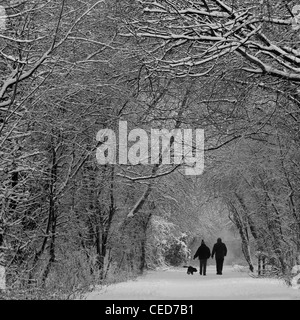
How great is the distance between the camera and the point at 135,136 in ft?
61.1

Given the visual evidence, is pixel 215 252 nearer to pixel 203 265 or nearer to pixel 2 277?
pixel 203 265

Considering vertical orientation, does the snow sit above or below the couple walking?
below

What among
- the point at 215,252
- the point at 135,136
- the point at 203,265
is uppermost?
the point at 135,136

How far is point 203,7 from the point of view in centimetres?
959

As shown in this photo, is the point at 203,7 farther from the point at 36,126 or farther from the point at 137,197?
the point at 137,197

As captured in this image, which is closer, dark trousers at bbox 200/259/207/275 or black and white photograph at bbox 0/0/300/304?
black and white photograph at bbox 0/0/300/304

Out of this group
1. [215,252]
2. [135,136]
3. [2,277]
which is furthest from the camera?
[215,252]

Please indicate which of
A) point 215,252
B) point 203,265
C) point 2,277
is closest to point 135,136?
point 215,252

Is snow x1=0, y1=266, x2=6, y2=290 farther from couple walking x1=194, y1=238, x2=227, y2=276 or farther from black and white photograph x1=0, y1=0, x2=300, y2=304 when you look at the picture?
couple walking x1=194, y1=238, x2=227, y2=276

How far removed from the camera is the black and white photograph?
882 cm

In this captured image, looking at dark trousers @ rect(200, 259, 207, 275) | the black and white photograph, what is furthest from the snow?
dark trousers @ rect(200, 259, 207, 275)

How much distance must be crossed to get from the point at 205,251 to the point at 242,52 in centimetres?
1450
